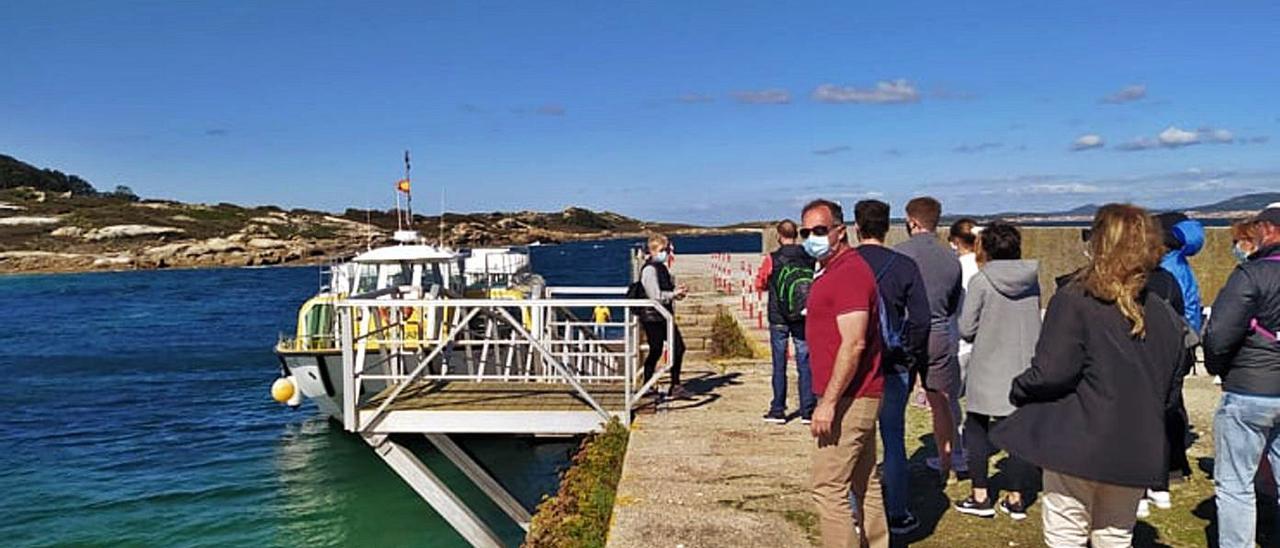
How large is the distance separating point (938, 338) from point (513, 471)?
32.7 ft

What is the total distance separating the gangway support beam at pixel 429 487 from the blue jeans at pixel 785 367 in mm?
2913

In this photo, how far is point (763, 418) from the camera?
27.8 feet

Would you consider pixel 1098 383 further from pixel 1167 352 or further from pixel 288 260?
pixel 288 260

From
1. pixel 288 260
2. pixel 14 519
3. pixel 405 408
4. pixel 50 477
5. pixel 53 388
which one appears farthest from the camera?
pixel 288 260

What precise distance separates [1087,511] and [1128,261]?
103 cm

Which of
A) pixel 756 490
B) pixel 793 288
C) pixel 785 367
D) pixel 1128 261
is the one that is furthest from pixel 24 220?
pixel 1128 261

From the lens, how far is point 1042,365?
360 centimetres

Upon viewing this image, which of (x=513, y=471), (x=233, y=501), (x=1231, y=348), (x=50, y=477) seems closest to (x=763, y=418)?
(x=1231, y=348)

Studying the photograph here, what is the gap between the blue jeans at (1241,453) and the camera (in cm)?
429

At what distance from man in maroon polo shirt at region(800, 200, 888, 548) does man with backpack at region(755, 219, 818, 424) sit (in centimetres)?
193

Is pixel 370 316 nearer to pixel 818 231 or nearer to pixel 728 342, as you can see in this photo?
pixel 728 342

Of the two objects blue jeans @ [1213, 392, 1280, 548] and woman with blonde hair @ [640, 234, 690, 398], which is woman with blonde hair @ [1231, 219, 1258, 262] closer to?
blue jeans @ [1213, 392, 1280, 548]

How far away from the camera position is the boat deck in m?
8.02

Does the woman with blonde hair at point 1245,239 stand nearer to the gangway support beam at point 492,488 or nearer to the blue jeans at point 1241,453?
the blue jeans at point 1241,453
